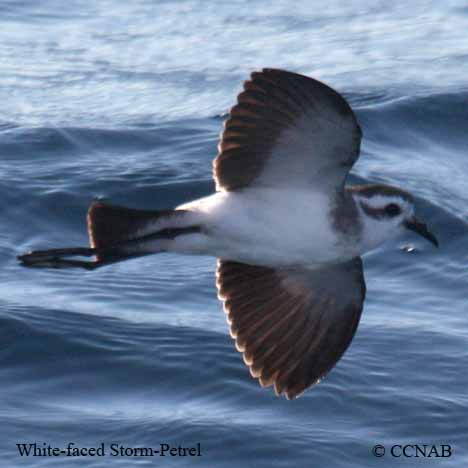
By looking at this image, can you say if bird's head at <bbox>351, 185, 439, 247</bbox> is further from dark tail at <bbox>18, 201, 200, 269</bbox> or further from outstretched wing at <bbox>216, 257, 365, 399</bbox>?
dark tail at <bbox>18, 201, 200, 269</bbox>

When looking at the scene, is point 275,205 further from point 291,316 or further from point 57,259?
point 57,259

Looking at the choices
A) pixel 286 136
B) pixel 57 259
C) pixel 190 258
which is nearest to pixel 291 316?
pixel 286 136

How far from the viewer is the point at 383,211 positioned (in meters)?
8.07

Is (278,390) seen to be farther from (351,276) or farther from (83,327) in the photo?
(83,327)

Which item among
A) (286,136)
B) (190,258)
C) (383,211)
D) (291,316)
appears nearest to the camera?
(286,136)

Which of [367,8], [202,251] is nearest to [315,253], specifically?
[202,251]

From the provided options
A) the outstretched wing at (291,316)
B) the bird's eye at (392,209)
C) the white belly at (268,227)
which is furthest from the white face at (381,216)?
the outstretched wing at (291,316)

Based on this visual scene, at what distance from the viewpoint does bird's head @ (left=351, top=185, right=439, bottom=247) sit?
26.3 feet

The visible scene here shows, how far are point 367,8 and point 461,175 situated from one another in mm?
6802

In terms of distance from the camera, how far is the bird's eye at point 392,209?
26.5 feet

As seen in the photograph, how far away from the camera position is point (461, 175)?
1440 cm

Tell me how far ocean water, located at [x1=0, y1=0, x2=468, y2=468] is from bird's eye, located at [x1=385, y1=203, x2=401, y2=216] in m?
2.36

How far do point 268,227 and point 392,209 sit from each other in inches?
29.4

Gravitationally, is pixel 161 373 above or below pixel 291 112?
below
